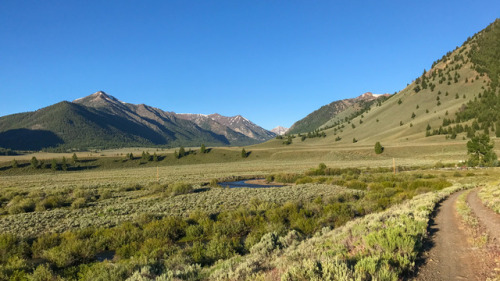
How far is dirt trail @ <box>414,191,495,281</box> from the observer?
7.23 meters

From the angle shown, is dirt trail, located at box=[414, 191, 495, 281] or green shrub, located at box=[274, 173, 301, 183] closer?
dirt trail, located at box=[414, 191, 495, 281]

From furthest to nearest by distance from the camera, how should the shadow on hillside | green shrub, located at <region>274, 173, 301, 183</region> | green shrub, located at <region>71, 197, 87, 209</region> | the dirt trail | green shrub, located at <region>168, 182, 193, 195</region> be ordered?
1. the shadow on hillside
2. green shrub, located at <region>274, 173, 301, 183</region>
3. green shrub, located at <region>168, 182, 193, 195</region>
4. green shrub, located at <region>71, 197, 87, 209</region>
5. the dirt trail

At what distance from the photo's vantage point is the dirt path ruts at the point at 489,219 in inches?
389

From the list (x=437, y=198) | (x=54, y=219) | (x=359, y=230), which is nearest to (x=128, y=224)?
(x=54, y=219)

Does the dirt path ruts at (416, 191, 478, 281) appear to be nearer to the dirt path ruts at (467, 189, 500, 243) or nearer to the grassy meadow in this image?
the grassy meadow

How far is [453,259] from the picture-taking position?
8328 millimetres

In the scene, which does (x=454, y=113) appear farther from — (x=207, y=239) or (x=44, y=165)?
(x=44, y=165)

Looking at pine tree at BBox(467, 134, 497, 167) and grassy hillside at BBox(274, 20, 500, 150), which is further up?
grassy hillside at BBox(274, 20, 500, 150)

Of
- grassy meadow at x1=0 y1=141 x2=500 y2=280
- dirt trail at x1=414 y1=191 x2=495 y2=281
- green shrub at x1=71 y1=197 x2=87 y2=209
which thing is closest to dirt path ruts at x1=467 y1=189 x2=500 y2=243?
dirt trail at x1=414 y1=191 x2=495 y2=281

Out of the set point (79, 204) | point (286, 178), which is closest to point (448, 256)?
point (79, 204)

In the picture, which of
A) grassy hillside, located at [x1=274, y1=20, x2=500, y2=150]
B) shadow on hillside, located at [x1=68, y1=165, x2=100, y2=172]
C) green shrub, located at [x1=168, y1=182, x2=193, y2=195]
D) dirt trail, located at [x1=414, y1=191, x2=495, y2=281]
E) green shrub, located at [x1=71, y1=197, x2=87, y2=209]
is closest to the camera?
dirt trail, located at [x1=414, y1=191, x2=495, y2=281]

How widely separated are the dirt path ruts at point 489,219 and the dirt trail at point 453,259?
84 centimetres

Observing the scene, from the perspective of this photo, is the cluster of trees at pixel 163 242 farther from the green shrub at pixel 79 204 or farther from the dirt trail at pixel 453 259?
the green shrub at pixel 79 204

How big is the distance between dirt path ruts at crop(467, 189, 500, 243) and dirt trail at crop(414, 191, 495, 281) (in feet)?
2.75
